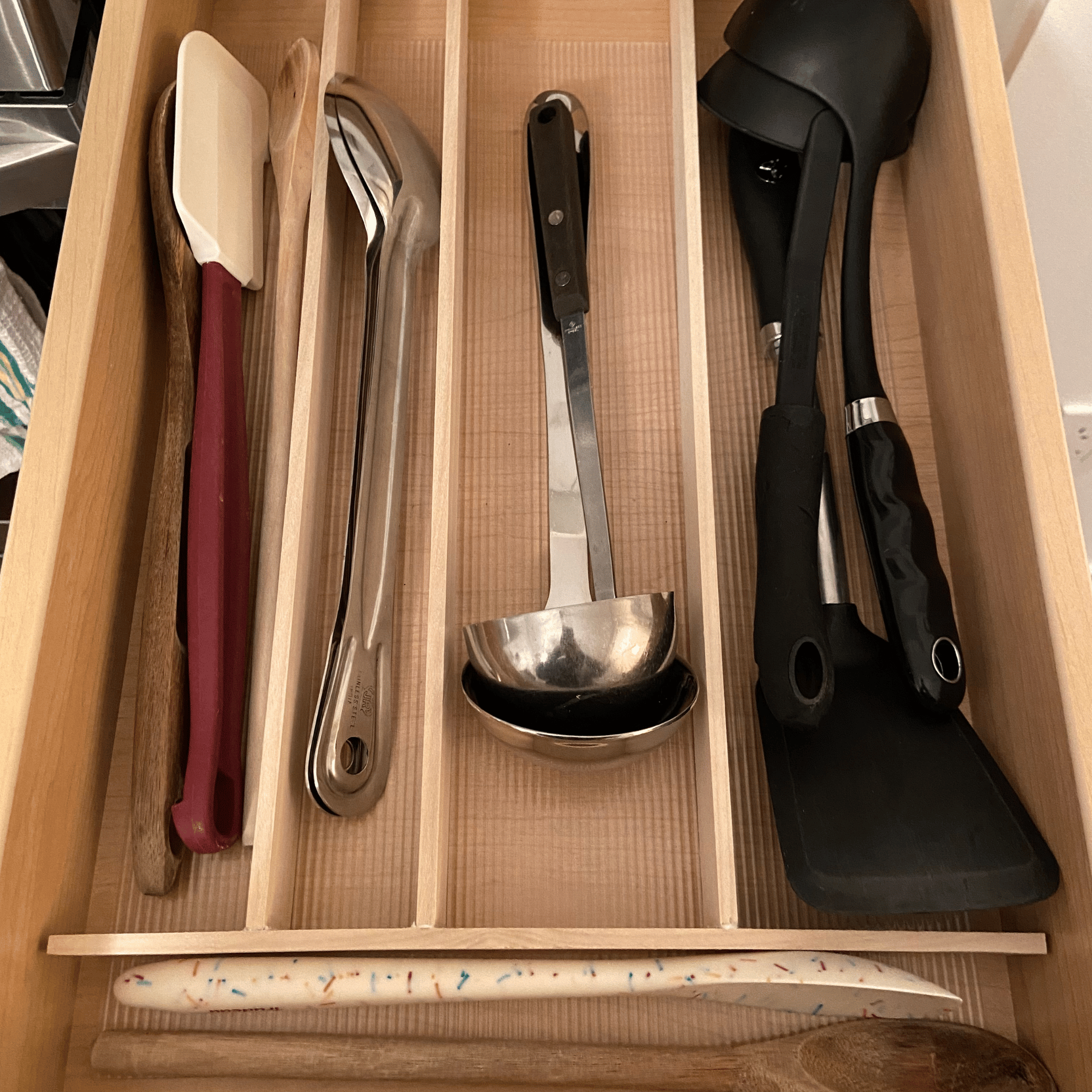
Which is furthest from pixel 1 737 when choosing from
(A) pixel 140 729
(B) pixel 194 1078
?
(B) pixel 194 1078

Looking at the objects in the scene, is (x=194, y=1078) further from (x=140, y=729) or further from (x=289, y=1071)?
(x=140, y=729)

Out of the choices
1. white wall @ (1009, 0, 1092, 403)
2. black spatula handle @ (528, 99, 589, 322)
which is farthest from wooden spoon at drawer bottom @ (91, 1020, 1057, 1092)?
white wall @ (1009, 0, 1092, 403)

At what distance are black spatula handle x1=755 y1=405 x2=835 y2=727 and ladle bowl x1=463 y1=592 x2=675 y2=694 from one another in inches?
2.5

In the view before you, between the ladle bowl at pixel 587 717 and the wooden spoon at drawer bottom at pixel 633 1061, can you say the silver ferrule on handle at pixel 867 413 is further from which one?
the wooden spoon at drawer bottom at pixel 633 1061

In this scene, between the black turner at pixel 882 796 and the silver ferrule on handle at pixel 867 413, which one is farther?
the silver ferrule on handle at pixel 867 413

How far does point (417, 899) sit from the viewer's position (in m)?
0.51

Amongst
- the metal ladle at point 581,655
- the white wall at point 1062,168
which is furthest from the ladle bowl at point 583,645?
the white wall at point 1062,168

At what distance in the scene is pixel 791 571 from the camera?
56 cm

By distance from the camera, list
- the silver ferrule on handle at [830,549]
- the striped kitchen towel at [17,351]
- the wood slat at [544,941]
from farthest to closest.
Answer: the striped kitchen towel at [17,351] < the silver ferrule on handle at [830,549] < the wood slat at [544,941]

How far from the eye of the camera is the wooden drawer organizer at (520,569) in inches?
19.7

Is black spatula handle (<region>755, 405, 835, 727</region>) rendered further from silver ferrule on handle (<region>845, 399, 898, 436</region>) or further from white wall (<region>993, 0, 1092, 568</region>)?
white wall (<region>993, 0, 1092, 568</region>)

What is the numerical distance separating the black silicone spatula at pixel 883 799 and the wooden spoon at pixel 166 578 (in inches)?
14.2

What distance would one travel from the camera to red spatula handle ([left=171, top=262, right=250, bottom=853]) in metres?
0.54

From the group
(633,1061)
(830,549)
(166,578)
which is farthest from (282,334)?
(633,1061)
